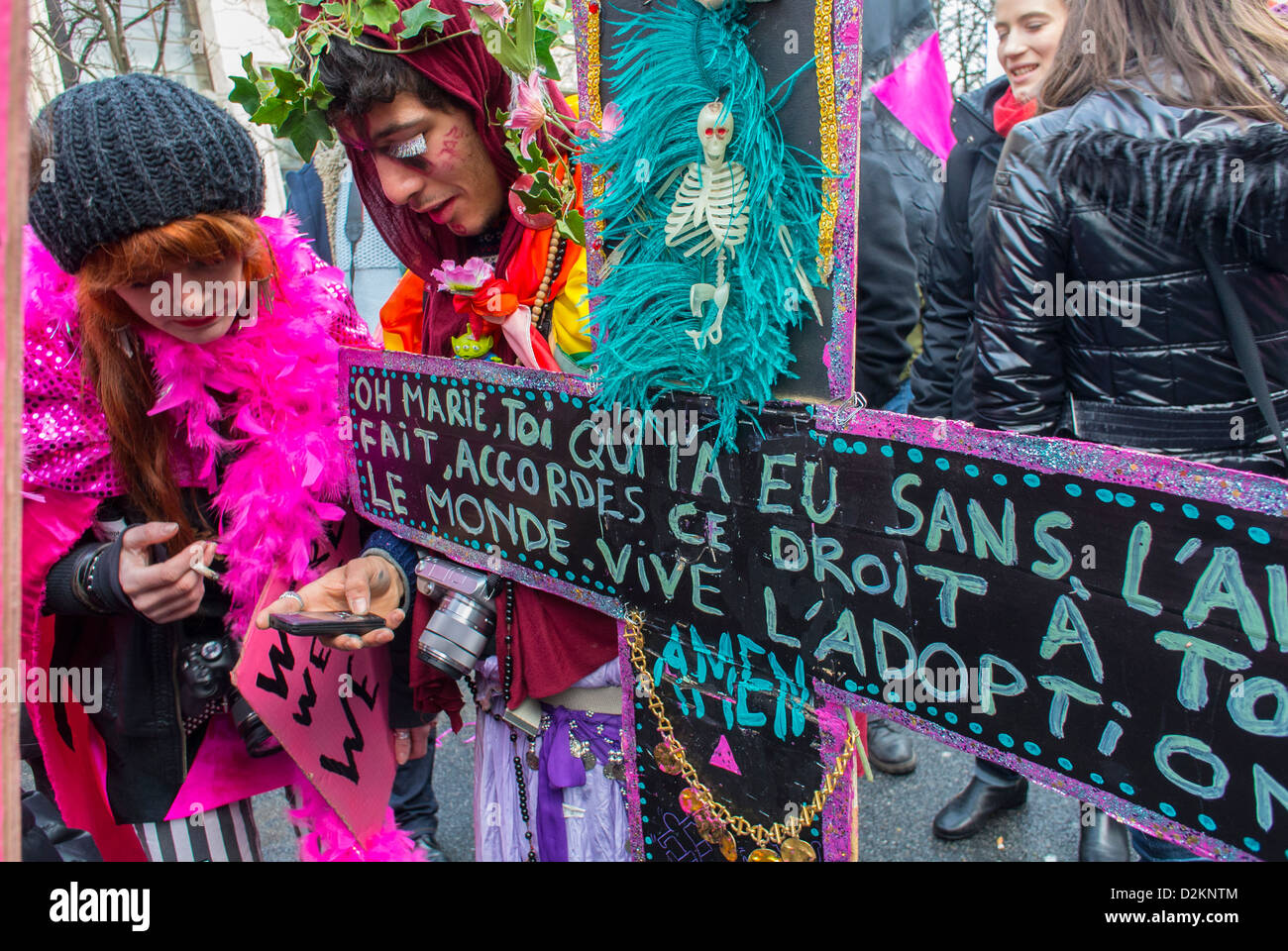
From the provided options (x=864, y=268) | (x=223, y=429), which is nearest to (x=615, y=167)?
(x=223, y=429)

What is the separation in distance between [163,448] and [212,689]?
18.8 inches

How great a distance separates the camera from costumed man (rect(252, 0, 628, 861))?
148cm

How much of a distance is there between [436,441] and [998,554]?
3.34 ft

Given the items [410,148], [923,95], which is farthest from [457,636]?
[923,95]

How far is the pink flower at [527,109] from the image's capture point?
55.2 inches

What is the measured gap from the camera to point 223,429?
178 centimetres

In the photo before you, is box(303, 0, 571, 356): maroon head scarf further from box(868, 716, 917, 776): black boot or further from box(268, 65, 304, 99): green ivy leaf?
box(868, 716, 917, 776): black boot

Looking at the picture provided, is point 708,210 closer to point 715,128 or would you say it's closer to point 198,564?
point 715,128

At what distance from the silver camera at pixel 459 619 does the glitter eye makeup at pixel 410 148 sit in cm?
72

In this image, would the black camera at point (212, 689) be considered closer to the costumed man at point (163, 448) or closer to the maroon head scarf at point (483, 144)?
the costumed man at point (163, 448)

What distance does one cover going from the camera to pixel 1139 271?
5.02 feet

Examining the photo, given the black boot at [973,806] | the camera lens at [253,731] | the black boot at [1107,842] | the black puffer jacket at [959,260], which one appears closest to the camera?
the camera lens at [253,731]

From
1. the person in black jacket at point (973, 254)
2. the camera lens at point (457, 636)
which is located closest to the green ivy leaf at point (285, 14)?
the camera lens at point (457, 636)

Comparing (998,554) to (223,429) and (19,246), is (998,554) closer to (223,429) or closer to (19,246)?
(19,246)
